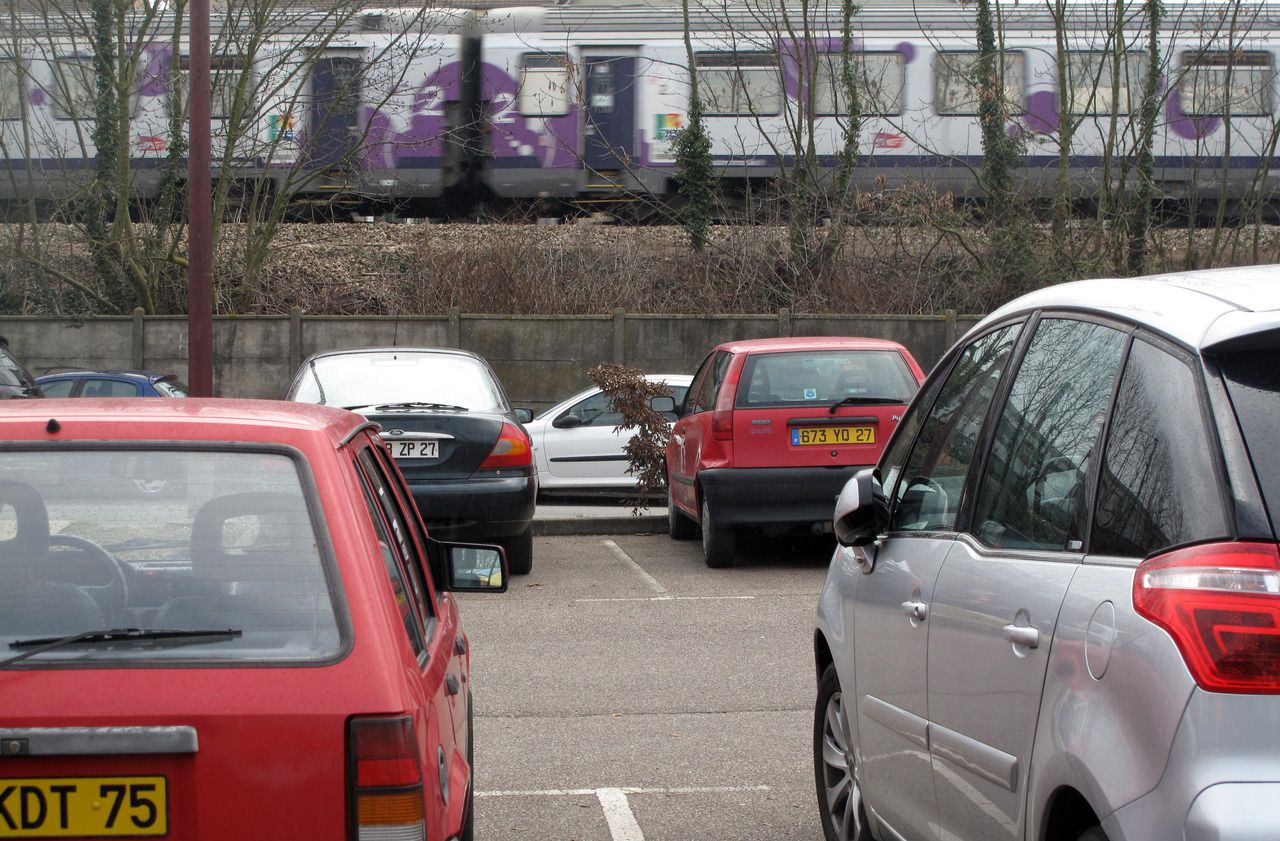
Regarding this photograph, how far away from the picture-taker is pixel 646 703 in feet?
22.0

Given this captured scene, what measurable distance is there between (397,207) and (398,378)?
15602mm

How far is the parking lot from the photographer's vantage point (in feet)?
16.5

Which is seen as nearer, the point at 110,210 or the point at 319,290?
the point at 110,210

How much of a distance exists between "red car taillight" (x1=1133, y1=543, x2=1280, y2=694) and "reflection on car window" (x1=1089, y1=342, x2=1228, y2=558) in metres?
0.06

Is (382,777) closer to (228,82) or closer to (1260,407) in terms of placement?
(1260,407)

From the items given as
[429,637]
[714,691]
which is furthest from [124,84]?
[429,637]

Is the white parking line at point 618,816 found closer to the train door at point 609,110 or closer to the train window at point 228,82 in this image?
the train window at point 228,82

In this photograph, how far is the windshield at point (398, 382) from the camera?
1038 centimetres

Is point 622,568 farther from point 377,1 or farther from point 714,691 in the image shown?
point 377,1

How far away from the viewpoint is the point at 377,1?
22953mm

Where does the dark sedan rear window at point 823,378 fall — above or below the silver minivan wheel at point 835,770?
above

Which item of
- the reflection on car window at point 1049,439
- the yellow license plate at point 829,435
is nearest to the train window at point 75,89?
the yellow license plate at point 829,435

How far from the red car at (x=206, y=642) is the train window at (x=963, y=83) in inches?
872

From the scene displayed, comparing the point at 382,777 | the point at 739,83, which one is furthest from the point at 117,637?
the point at 739,83
